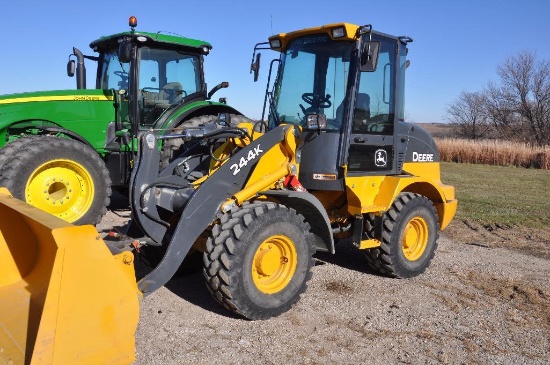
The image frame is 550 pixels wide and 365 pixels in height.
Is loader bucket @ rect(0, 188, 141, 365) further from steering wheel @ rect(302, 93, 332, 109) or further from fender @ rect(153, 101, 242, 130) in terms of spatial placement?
fender @ rect(153, 101, 242, 130)

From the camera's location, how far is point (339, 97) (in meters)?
4.87

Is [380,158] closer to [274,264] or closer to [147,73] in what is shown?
[274,264]

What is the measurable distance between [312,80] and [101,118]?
4.31 meters

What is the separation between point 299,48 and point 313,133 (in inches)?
37.4

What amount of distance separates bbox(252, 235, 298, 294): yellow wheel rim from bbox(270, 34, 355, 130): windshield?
1305 millimetres

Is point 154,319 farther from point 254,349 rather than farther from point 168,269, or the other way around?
point 254,349

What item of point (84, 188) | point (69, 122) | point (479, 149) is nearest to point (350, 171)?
point (84, 188)

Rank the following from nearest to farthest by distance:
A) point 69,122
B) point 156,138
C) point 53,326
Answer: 1. point 53,326
2. point 156,138
3. point 69,122

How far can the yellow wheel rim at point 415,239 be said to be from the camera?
5504 mm

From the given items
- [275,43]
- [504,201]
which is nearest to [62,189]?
[275,43]

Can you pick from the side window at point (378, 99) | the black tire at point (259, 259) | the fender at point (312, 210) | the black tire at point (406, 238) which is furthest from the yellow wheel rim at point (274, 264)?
the side window at point (378, 99)

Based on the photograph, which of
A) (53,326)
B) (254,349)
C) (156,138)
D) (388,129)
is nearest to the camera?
(53,326)

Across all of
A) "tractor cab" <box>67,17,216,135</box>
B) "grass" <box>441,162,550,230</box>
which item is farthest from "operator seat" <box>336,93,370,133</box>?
"grass" <box>441,162,550,230</box>

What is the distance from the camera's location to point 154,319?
164 inches
